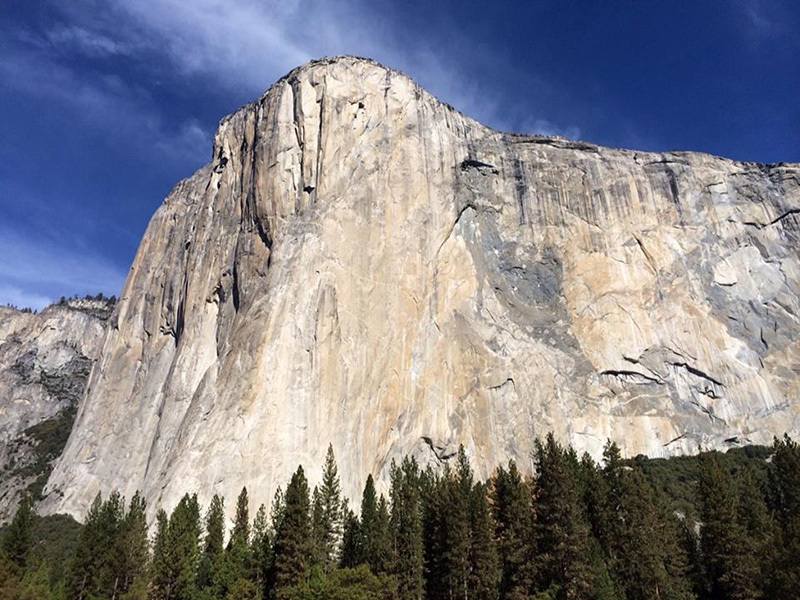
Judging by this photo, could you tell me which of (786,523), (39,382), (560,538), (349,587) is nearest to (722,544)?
(786,523)

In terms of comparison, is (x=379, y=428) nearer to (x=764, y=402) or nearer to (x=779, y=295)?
(x=764, y=402)

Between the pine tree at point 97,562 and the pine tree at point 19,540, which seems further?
the pine tree at point 19,540

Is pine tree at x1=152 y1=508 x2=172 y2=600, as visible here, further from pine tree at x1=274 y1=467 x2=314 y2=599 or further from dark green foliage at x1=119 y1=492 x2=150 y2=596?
pine tree at x1=274 y1=467 x2=314 y2=599

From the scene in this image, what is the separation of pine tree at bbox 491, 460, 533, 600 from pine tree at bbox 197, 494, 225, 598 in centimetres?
1536

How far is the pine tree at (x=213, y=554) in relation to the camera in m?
37.3

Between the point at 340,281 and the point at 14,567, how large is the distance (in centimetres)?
3112

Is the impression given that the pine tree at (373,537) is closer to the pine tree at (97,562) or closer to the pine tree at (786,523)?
the pine tree at (97,562)

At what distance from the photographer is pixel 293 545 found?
35.8 metres

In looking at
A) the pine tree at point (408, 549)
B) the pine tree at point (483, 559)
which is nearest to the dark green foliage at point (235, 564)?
the pine tree at point (408, 549)

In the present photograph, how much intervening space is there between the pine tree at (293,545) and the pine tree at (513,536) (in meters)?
10.2

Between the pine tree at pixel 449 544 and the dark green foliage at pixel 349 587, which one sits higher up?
the pine tree at pixel 449 544

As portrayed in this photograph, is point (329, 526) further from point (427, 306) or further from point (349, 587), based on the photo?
point (427, 306)

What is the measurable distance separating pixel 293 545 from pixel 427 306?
1235 inches

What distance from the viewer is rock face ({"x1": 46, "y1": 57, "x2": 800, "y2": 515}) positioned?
55.7 m
